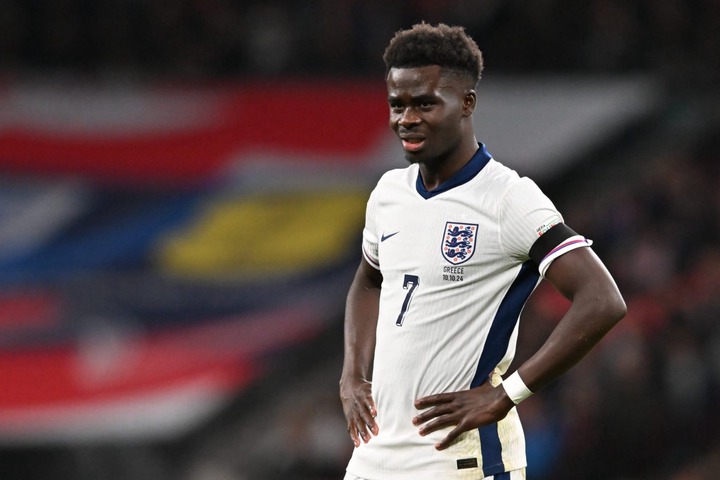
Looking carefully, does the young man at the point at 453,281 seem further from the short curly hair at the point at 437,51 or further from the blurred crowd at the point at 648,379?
the blurred crowd at the point at 648,379

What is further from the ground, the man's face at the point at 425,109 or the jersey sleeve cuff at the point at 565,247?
the man's face at the point at 425,109

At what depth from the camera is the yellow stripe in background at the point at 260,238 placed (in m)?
12.5

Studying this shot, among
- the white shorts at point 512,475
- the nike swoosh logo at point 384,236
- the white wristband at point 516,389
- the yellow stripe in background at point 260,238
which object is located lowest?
the white shorts at point 512,475

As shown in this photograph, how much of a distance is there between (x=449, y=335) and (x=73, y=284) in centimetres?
877

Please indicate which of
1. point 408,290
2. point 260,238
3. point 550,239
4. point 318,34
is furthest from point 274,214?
point 550,239

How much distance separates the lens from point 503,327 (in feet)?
13.0

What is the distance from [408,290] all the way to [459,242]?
243mm

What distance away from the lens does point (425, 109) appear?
12.9 feet

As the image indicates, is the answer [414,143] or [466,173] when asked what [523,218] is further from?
[414,143]

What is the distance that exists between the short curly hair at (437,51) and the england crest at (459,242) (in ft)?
1.52

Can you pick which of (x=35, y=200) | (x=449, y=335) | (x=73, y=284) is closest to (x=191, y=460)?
(x=73, y=284)

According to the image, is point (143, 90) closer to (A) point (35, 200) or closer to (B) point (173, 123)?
(B) point (173, 123)

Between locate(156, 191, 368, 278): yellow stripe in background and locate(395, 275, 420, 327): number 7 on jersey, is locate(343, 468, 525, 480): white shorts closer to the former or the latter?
locate(395, 275, 420, 327): number 7 on jersey

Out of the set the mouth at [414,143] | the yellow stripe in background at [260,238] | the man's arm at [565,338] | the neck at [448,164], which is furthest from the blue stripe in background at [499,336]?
the yellow stripe in background at [260,238]
